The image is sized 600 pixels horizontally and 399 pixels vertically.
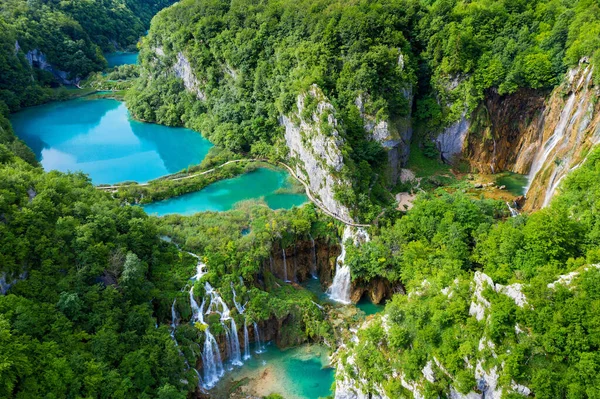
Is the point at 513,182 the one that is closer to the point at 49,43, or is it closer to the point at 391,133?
the point at 391,133

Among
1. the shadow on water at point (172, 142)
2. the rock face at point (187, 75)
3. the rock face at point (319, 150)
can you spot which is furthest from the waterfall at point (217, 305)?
the rock face at point (187, 75)

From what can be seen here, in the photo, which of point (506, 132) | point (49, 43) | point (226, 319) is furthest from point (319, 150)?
point (49, 43)

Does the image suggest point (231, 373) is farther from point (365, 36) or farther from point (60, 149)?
point (60, 149)

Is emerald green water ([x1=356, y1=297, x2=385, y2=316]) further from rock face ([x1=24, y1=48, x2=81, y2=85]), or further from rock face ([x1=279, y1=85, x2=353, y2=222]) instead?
rock face ([x1=24, y1=48, x2=81, y2=85])

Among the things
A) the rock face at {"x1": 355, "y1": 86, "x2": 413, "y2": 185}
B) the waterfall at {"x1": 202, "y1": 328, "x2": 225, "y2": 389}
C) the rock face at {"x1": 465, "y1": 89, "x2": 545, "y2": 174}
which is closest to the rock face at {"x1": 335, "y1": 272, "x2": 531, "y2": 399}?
the waterfall at {"x1": 202, "y1": 328, "x2": 225, "y2": 389}

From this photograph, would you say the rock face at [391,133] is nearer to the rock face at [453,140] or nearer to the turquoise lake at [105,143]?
the rock face at [453,140]
